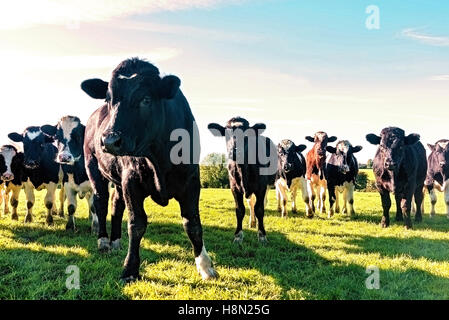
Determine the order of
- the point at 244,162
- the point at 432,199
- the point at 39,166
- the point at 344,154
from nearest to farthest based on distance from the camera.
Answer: the point at 244,162 → the point at 39,166 → the point at 344,154 → the point at 432,199

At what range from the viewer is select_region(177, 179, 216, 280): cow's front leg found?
5.35 metres

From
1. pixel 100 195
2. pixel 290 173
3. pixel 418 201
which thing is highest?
pixel 290 173

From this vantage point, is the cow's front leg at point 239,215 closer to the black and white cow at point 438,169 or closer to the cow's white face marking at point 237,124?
the cow's white face marking at point 237,124

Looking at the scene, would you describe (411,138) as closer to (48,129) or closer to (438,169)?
(438,169)

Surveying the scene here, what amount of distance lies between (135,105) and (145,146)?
49cm

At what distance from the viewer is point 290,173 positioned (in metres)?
13.4

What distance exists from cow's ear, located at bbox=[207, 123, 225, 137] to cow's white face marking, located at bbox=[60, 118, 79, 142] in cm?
317

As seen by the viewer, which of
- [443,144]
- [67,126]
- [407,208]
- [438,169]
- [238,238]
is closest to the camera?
[238,238]

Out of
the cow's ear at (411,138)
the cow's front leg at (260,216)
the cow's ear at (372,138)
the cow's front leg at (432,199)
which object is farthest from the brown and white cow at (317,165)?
the cow's front leg at (260,216)

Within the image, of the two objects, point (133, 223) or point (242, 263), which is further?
point (242, 263)

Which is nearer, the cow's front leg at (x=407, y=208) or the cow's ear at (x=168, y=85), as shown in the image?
the cow's ear at (x=168, y=85)

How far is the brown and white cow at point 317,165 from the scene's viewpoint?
45.0 feet

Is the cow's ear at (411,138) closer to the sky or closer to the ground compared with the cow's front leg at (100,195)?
closer to the sky

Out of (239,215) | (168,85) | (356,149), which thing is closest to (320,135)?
(356,149)
